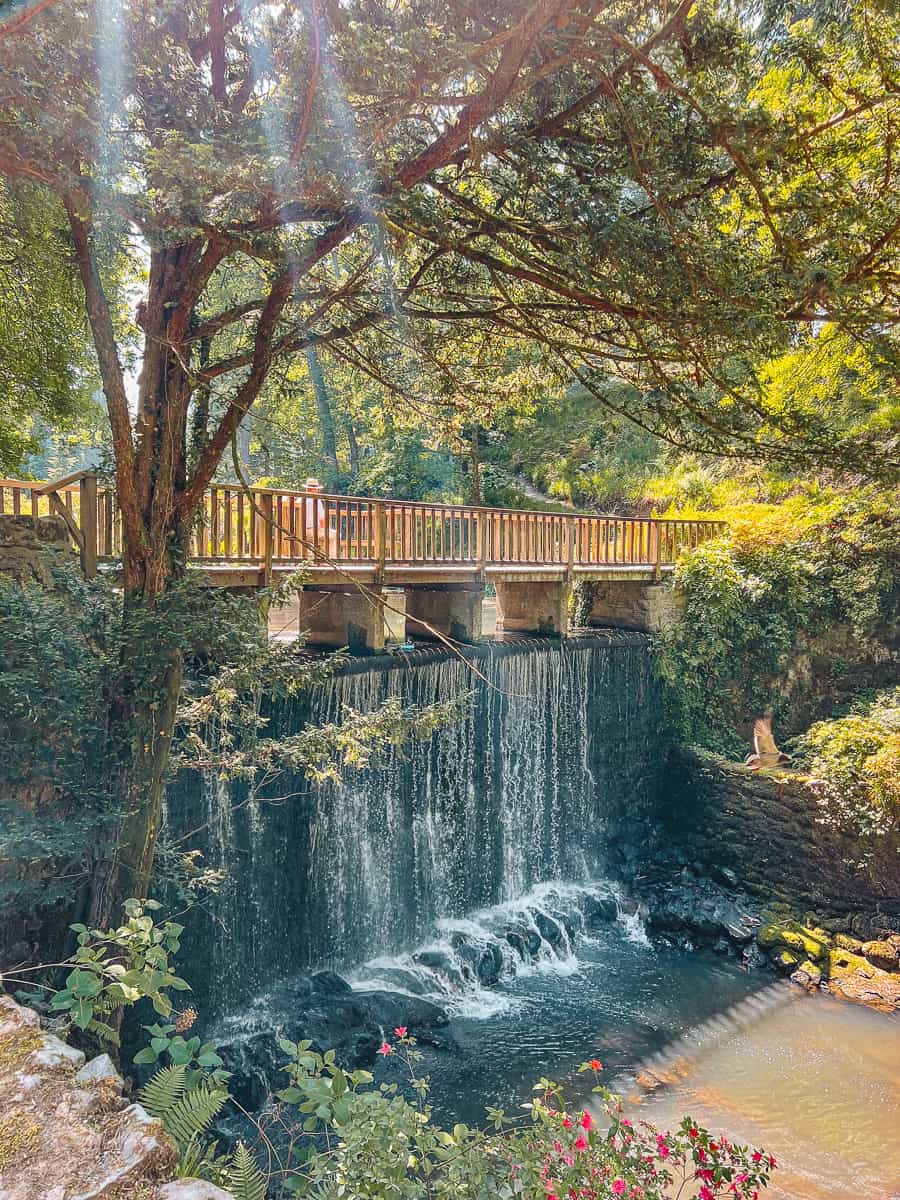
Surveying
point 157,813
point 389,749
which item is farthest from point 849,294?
point 389,749

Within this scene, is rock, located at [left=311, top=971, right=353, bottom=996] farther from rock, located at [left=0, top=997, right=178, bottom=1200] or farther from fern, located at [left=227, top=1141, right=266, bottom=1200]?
fern, located at [left=227, top=1141, right=266, bottom=1200]

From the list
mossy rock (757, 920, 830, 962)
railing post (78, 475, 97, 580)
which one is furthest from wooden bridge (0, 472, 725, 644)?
mossy rock (757, 920, 830, 962)

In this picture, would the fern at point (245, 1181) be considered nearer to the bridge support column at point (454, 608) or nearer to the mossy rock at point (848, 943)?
the bridge support column at point (454, 608)

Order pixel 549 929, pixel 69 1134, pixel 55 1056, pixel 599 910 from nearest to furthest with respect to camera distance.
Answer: pixel 69 1134, pixel 55 1056, pixel 549 929, pixel 599 910

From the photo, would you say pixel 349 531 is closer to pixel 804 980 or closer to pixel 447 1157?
pixel 447 1157

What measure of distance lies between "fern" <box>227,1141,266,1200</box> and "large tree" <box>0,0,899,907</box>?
102 inches

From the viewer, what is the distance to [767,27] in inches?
145

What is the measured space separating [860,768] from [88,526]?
364 inches

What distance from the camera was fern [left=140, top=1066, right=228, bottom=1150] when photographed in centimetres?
235

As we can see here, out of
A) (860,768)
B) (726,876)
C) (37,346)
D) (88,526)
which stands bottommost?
(726,876)

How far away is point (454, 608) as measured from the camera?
940cm

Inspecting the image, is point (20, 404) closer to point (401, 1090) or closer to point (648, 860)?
point (401, 1090)

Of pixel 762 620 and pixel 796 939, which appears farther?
pixel 762 620

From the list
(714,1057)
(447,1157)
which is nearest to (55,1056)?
(447,1157)
